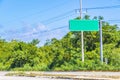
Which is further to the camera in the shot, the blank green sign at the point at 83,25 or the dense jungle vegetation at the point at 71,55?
the dense jungle vegetation at the point at 71,55

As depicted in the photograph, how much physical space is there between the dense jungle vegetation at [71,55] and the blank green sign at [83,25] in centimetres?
444

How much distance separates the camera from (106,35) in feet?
205

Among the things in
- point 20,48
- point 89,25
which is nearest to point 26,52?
point 20,48

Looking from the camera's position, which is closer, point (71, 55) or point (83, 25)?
point (83, 25)

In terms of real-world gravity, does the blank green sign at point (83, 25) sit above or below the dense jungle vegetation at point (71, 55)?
above

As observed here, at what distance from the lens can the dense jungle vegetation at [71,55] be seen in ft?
159

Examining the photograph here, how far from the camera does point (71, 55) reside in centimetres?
5316

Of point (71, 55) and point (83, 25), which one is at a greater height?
point (83, 25)

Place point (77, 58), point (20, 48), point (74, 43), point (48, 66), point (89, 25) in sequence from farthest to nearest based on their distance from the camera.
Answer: point (20, 48), point (74, 43), point (48, 66), point (77, 58), point (89, 25)

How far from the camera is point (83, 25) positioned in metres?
47.0

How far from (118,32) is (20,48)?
1952 cm

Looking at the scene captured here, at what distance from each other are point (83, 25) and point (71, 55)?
24.7ft

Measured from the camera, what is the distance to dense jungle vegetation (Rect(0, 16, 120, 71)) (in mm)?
48581

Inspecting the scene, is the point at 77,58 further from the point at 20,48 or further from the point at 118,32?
the point at 20,48
